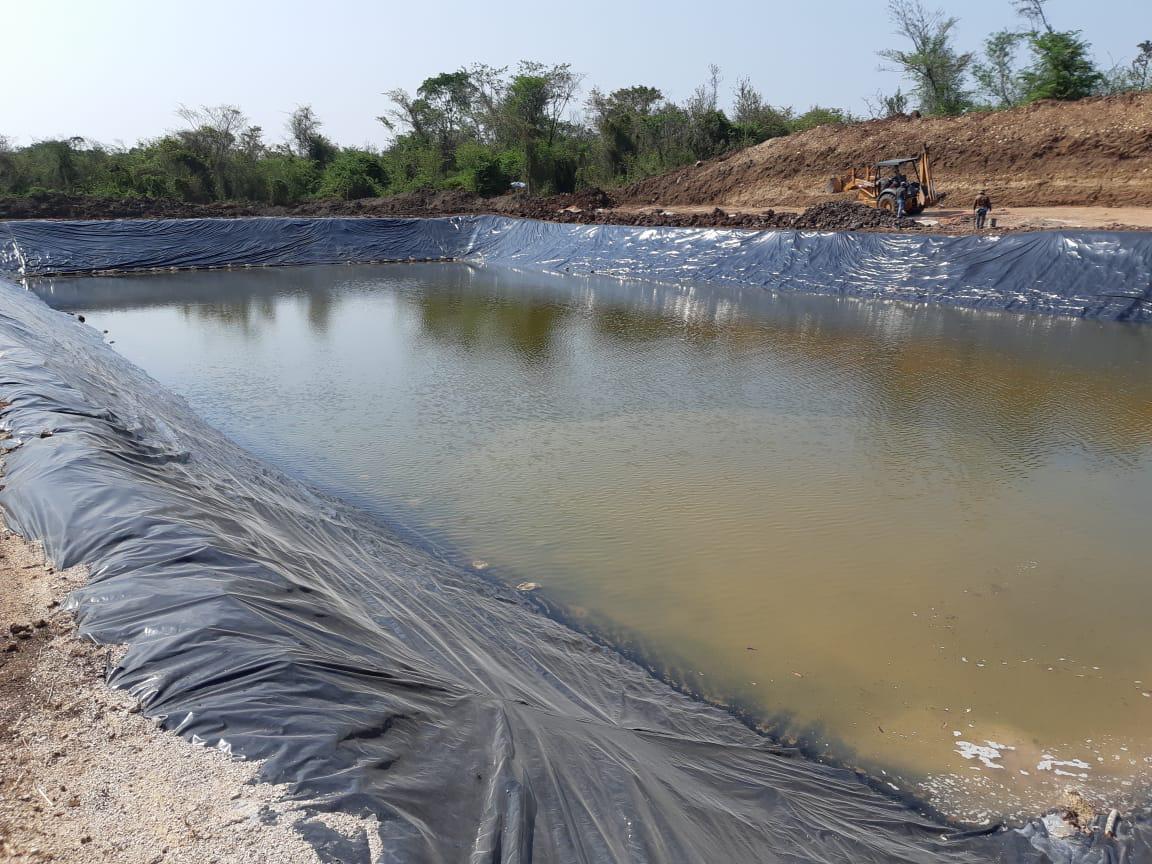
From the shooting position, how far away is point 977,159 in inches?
760

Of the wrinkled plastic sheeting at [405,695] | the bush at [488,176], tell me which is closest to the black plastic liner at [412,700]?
the wrinkled plastic sheeting at [405,695]

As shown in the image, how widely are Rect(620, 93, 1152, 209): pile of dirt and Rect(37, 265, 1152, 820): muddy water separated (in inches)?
309

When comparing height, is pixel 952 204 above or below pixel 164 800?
above

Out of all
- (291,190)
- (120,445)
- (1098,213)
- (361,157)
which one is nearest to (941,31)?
(1098,213)

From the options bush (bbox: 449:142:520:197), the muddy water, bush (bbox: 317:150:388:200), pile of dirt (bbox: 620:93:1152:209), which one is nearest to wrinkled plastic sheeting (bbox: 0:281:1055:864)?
the muddy water

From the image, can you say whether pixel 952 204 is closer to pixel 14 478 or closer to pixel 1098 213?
pixel 1098 213

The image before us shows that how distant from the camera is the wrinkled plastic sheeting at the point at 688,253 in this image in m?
12.2

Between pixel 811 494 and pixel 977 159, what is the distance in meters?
17.6

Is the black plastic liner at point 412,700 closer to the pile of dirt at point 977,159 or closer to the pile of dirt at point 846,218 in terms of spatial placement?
the pile of dirt at point 846,218

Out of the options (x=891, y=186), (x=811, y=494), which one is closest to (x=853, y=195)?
(x=891, y=186)

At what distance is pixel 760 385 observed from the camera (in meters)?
8.64

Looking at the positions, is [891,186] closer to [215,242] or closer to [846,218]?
[846,218]

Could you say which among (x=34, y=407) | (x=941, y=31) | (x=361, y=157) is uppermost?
(x=941, y=31)

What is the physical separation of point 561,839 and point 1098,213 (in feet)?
60.2
